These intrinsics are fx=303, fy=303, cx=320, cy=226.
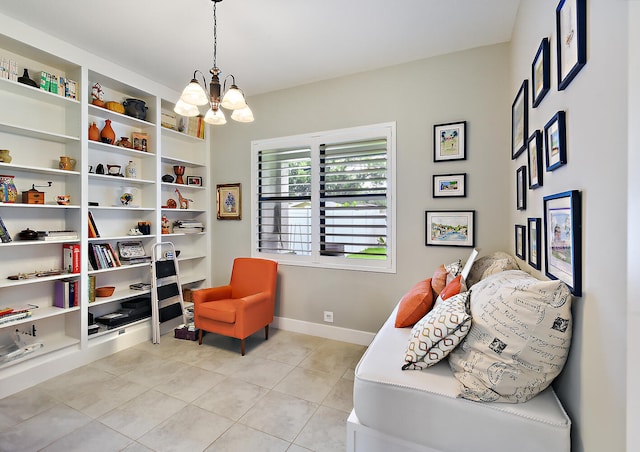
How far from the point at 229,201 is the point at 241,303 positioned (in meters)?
1.57

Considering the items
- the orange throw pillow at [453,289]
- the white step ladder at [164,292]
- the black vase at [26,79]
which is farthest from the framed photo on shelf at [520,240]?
the black vase at [26,79]

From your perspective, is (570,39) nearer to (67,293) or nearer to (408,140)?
(408,140)

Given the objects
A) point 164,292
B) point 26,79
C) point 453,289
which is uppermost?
point 26,79

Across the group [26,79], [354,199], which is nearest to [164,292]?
[26,79]

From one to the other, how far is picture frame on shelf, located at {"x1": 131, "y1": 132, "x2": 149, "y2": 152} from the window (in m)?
1.21

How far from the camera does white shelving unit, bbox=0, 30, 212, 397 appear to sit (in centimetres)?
254

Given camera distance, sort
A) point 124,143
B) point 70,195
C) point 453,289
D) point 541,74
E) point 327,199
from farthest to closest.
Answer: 1. point 327,199
2. point 124,143
3. point 70,195
4. point 453,289
5. point 541,74

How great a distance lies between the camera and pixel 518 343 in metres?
1.17

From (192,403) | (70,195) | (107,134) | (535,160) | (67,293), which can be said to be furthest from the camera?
(107,134)

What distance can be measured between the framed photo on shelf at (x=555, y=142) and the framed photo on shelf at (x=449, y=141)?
1358 mm

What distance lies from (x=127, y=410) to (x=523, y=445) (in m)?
2.37

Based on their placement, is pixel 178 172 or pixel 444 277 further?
pixel 178 172

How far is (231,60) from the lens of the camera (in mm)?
2992

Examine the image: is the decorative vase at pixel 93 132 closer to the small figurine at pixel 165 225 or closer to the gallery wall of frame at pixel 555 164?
the small figurine at pixel 165 225
